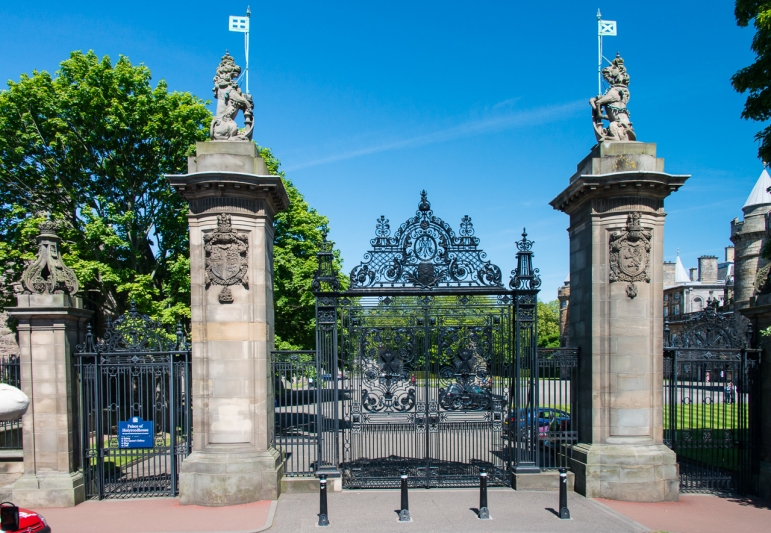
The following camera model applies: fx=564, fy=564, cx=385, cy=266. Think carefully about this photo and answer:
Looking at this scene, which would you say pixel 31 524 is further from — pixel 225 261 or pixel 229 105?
pixel 229 105

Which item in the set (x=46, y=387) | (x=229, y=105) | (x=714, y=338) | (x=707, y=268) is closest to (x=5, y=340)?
(x=46, y=387)

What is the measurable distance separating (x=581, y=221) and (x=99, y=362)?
10197mm

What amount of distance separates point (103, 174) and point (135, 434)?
10826mm

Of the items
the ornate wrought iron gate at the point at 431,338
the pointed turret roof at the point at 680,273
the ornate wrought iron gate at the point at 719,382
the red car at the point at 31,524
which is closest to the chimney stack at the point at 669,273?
the pointed turret roof at the point at 680,273

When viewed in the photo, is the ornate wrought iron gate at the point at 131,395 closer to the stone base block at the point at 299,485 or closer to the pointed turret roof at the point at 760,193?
the stone base block at the point at 299,485

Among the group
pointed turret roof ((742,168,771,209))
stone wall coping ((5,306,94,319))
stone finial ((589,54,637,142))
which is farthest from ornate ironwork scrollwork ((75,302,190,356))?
pointed turret roof ((742,168,771,209))

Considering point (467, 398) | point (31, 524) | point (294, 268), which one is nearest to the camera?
point (31, 524)

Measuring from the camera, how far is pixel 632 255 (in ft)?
35.9

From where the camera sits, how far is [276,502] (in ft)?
34.3

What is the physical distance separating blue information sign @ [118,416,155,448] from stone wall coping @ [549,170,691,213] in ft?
31.8

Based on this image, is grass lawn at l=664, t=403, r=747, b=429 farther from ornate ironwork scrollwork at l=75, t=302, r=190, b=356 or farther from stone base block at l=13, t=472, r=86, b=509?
stone base block at l=13, t=472, r=86, b=509

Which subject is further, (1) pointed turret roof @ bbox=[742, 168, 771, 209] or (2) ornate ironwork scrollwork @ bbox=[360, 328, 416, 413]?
(1) pointed turret roof @ bbox=[742, 168, 771, 209]

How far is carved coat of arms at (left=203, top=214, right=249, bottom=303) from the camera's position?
10.7m

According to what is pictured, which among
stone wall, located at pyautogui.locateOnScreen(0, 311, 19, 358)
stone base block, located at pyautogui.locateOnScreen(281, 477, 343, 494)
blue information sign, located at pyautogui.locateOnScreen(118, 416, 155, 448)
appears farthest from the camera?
stone wall, located at pyautogui.locateOnScreen(0, 311, 19, 358)
